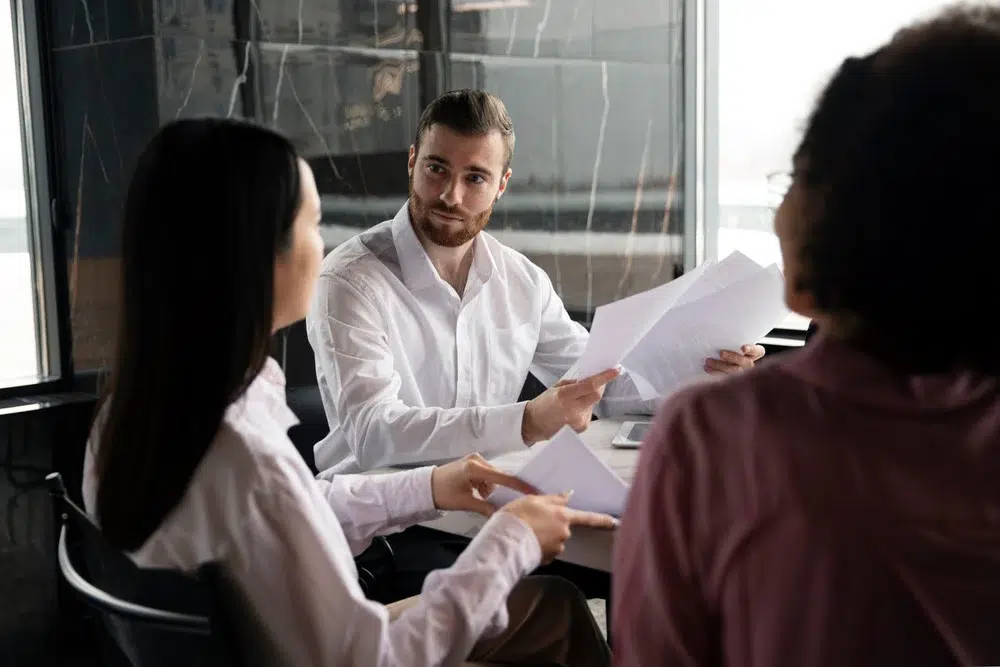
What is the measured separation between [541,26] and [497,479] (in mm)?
2217

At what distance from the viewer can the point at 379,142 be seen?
2881 mm

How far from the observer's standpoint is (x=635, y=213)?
3.68 meters

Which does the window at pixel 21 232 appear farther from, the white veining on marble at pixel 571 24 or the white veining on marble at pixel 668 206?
the white veining on marble at pixel 668 206

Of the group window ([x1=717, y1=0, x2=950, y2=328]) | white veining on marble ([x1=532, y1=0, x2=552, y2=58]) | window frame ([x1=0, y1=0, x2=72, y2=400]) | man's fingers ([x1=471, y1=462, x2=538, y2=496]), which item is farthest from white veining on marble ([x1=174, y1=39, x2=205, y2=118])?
window ([x1=717, y1=0, x2=950, y2=328])

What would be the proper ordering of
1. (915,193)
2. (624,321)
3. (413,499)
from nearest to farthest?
(915,193) < (413,499) < (624,321)

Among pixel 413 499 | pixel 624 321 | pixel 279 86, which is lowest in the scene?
pixel 413 499

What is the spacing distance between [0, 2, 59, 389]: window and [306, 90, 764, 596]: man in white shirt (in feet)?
2.90

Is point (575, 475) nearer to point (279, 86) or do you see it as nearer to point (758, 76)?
point (279, 86)

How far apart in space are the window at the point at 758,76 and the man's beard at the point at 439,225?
53.2 inches

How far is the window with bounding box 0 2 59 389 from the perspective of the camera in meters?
2.64

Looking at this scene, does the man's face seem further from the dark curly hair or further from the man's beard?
the dark curly hair

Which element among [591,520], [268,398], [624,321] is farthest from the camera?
[624,321]

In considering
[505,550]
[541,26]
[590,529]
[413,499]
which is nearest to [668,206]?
A: [541,26]

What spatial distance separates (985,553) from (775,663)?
0.57 ft
